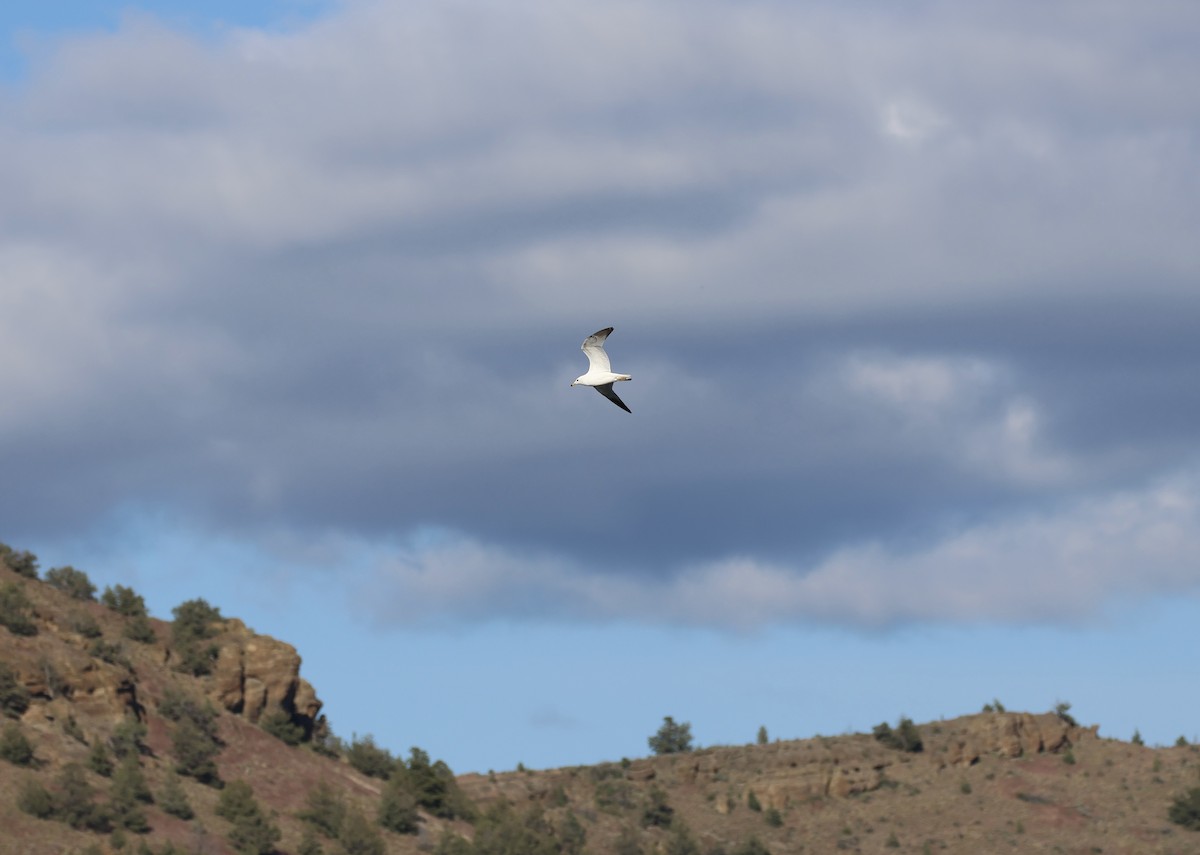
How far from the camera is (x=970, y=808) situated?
117 meters

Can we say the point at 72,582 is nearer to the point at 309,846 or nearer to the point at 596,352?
the point at 309,846

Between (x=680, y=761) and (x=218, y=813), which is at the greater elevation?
(x=680, y=761)

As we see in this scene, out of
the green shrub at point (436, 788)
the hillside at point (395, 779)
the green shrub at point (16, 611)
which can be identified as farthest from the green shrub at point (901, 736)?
the green shrub at point (16, 611)

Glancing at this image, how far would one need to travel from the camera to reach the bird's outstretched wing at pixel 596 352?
199 ft

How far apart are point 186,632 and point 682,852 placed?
2818 centimetres

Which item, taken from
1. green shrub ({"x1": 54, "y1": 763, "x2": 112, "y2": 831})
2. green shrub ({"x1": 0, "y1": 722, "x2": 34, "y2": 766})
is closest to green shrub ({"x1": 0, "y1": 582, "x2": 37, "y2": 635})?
green shrub ({"x1": 0, "y1": 722, "x2": 34, "y2": 766})

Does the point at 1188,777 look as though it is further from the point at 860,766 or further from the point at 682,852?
the point at 682,852

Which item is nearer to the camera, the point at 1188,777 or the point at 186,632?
the point at 186,632

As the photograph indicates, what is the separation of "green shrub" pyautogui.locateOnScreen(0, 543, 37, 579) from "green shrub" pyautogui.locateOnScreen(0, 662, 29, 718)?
53.6ft

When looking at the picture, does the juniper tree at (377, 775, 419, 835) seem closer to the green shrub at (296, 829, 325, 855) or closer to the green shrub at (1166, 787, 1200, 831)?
the green shrub at (296, 829, 325, 855)

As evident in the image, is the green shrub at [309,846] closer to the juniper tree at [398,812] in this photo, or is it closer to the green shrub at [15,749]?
the juniper tree at [398,812]

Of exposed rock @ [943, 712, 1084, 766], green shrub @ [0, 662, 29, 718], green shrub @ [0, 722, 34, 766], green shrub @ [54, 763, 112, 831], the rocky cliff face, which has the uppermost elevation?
exposed rock @ [943, 712, 1084, 766]

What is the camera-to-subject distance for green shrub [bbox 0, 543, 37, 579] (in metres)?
108

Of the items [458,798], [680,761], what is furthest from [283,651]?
[680,761]
